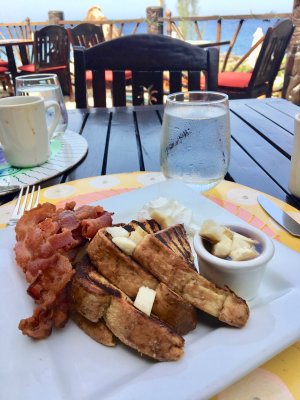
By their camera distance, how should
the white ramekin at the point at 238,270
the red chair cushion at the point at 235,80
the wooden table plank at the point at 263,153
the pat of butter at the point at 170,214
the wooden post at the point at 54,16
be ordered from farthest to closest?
the wooden post at the point at 54,16 → the red chair cushion at the point at 235,80 → the wooden table plank at the point at 263,153 → the pat of butter at the point at 170,214 → the white ramekin at the point at 238,270

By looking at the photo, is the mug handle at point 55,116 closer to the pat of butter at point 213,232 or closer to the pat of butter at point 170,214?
the pat of butter at point 170,214

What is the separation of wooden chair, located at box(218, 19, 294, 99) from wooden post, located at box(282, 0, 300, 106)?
0.06 metres

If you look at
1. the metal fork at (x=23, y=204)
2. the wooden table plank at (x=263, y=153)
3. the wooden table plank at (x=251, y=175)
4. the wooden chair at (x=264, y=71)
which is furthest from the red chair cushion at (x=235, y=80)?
the metal fork at (x=23, y=204)

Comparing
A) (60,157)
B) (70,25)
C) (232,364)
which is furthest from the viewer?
(70,25)

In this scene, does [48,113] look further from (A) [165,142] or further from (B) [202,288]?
(B) [202,288]

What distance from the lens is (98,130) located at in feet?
4.59

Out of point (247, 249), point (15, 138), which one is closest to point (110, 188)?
point (15, 138)

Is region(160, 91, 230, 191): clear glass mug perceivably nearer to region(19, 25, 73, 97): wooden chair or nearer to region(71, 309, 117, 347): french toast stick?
region(71, 309, 117, 347): french toast stick

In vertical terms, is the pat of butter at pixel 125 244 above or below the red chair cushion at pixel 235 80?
above

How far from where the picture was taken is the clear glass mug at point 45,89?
1232 mm

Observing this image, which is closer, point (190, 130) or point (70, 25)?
point (190, 130)

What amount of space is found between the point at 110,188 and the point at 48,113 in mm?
490

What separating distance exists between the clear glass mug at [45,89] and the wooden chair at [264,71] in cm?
269

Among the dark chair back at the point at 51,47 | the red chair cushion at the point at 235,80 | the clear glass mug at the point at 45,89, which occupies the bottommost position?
the red chair cushion at the point at 235,80
